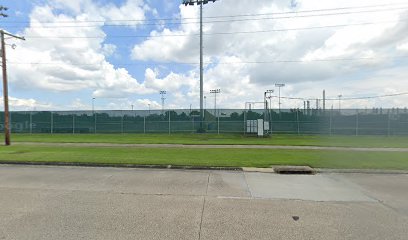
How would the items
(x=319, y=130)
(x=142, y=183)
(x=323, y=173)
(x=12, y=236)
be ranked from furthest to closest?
(x=319, y=130), (x=323, y=173), (x=142, y=183), (x=12, y=236)

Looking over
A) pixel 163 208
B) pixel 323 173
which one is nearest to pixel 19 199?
pixel 163 208

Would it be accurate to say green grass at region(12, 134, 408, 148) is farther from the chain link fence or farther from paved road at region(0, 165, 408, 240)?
paved road at region(0, 165, 408, 240)

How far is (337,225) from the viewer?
206 inches

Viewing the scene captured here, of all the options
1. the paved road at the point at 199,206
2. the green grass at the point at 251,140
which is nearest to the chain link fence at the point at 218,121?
the green grass at the point at 251,140

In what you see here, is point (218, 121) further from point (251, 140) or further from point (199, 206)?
point (199, 206)

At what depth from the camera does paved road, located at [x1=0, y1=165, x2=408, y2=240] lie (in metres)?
4.88

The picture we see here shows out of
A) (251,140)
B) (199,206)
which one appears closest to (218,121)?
(251,140)

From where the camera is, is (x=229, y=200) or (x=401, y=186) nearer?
(x=229, y=200)

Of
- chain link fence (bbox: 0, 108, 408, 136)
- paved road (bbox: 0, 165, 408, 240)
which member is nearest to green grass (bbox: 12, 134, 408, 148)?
chain link fence (bbox: 0, 108, 408, 136)

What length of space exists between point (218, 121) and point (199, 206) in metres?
33.2

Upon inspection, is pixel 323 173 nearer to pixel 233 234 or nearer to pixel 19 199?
pixel 233 234

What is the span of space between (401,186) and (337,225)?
466 cm

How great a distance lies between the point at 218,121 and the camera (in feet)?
129

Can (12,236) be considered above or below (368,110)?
below
